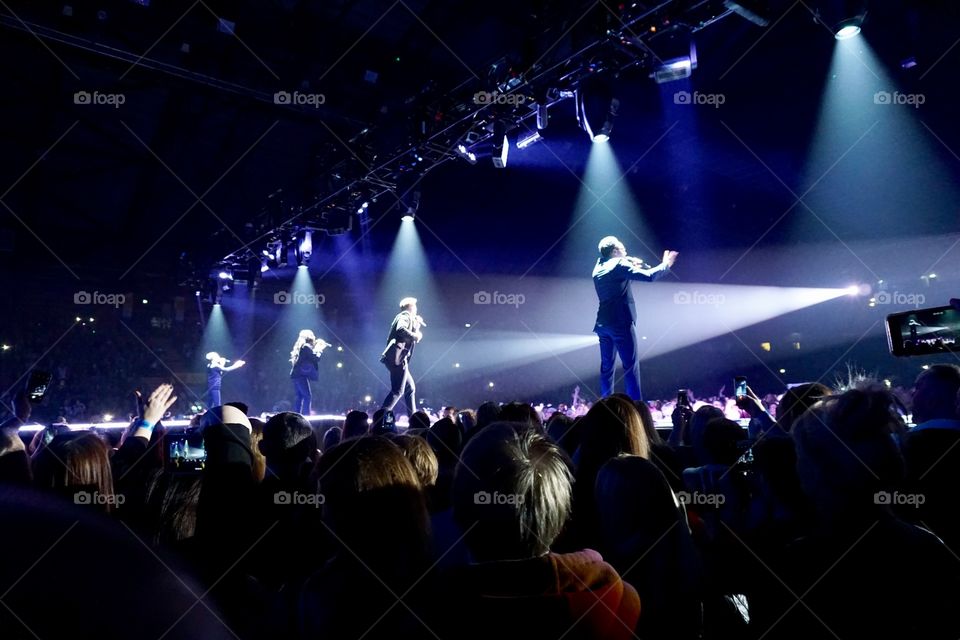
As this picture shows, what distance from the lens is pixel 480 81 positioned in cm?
661

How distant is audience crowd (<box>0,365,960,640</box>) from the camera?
1.52ft

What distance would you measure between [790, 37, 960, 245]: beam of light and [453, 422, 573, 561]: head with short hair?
24.0 ft

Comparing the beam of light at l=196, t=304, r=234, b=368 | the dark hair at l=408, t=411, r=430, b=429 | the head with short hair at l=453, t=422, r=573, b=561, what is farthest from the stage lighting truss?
the beam of light at l=196, t=304, r=234, b=368

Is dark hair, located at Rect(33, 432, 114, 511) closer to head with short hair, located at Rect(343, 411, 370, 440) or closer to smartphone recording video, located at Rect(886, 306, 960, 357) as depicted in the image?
head with short hair, located at Rect(343, 411, 370, 440)

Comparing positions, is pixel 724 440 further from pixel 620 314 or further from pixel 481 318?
Answer: pixel 481 318

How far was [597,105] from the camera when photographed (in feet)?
18.6

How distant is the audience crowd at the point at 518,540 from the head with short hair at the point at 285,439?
0.55 feet

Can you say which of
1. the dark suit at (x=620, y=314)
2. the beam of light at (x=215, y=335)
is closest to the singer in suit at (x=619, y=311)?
the dark suit at (x=620, y=314)

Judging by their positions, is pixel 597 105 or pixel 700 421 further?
pixel 597 105

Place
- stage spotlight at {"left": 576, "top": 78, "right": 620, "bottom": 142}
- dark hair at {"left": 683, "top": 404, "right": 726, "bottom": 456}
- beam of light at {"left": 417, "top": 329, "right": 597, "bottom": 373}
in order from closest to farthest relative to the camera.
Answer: dark hair at {"left": 683, "top": 404, "right": 726, "bottom": 456} → stage spotlight at {"left": 576, "top": 78, "right": 620, "bottom": 142} → beam of light at {"left": 417, "top": 329, "right": 597, "bottom": 373}

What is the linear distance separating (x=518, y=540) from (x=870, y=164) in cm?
1210

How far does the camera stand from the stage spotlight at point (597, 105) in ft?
18.5

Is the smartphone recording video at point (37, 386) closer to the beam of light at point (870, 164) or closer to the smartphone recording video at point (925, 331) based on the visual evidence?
the smartphone recording video at point (925, 331)

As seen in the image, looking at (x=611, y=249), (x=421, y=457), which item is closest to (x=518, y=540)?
(x=421, y=457)
